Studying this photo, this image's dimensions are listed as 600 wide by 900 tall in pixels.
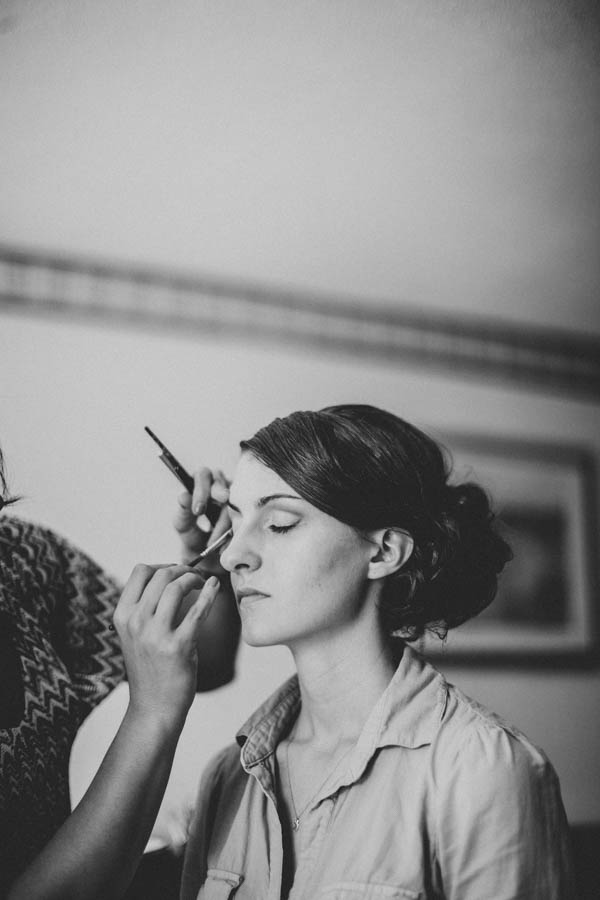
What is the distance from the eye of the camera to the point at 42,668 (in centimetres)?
103

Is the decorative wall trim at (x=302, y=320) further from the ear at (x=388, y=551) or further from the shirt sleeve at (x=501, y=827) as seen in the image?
the shirt sleeve at (x=501, y=827)

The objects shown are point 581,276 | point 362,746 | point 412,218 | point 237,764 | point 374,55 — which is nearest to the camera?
point 362,746

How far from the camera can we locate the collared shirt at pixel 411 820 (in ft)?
3.06

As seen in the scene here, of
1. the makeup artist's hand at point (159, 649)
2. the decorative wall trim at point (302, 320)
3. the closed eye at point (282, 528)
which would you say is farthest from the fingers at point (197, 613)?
the decorative wall trim at point (302, 320)

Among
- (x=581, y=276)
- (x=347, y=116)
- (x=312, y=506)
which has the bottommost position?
(x=312, y=506)

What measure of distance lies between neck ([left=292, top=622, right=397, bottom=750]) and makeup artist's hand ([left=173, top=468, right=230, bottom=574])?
22 centimetres

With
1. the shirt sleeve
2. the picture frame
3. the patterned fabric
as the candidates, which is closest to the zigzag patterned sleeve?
the patterned fabric

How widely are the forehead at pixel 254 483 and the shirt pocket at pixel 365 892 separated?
0.50m

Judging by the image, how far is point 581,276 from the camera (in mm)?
1853

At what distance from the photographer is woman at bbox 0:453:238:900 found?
90 cm

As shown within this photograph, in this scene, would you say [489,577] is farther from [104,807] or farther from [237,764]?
[104,807]

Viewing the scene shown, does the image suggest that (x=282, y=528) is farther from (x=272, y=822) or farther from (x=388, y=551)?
(x=272, y=822)

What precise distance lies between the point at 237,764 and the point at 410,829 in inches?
13.1

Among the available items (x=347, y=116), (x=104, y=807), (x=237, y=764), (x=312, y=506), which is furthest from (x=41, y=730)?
(x=347, y=116)
